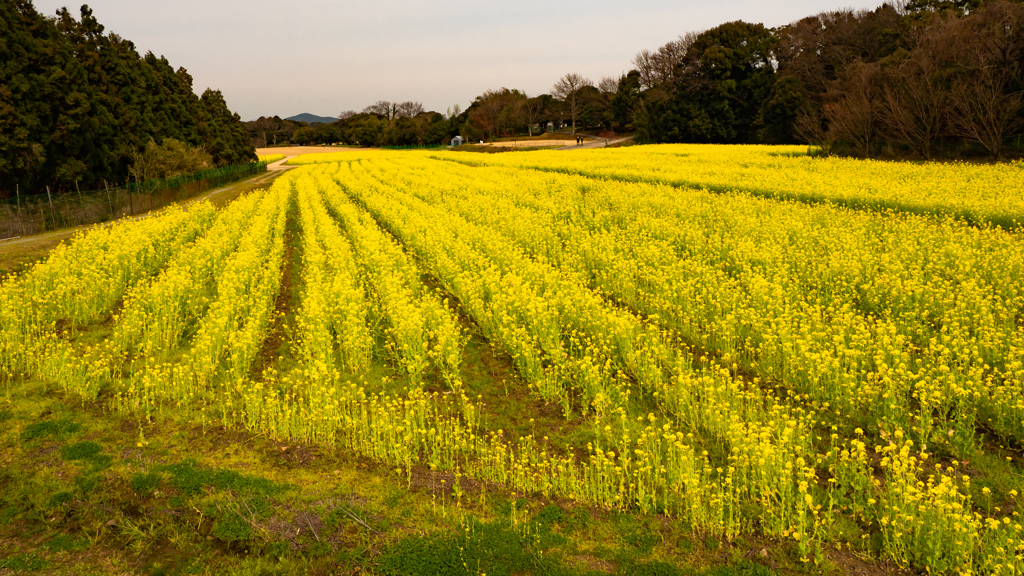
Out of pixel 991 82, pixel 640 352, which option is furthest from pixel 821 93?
pixel 640 352

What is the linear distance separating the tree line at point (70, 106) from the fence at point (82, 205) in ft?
3.64

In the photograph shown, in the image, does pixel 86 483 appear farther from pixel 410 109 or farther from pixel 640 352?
pixel 410 109

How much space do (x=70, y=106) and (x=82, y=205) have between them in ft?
21.2

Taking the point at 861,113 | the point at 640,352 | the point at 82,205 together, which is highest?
the point at 861,113

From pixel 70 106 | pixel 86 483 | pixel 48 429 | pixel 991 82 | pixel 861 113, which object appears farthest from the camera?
pixel 861 113

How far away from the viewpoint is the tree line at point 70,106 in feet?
84.4

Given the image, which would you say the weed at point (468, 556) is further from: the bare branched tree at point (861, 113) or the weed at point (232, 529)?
the bare branched tree at point (861, 113)

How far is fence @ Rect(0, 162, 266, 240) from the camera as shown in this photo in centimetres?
2264

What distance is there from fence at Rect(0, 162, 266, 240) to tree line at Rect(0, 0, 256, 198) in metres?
1.11

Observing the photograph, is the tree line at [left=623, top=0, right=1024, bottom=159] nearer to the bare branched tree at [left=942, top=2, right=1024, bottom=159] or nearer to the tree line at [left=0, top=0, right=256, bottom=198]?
the bare branched tree at [left=942, top=2, right=1024, bottom=159]

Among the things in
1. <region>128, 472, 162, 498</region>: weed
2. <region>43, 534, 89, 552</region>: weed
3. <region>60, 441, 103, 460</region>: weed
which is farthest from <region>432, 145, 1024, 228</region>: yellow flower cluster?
<region>60, 441, 103, 460</region>: weed

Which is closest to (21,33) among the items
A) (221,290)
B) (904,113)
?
(221,290)

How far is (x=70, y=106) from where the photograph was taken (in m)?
28.6

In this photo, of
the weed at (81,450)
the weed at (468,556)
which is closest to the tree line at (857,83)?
the weed at (468,556)
